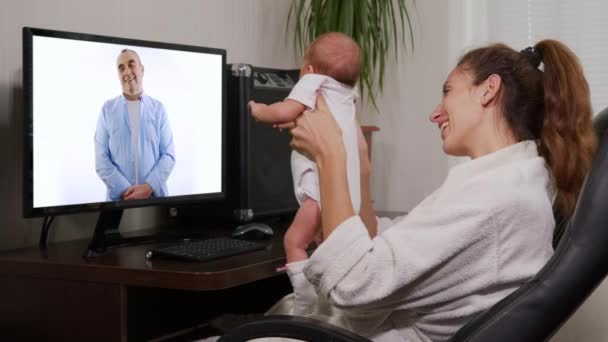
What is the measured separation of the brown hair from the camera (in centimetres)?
128

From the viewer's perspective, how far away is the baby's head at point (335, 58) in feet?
5.44

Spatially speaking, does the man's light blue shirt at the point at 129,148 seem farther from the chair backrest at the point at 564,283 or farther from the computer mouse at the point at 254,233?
the chair backrest at the point at 564,283

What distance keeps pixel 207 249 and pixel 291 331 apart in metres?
0.53

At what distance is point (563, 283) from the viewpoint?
1080 mm

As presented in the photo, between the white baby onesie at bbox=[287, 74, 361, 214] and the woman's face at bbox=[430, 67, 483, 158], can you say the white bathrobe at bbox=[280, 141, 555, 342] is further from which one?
the white baby onesie at bbox=[287, 74, 361, 214]

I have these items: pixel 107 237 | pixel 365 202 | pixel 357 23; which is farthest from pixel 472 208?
pixel 357 23

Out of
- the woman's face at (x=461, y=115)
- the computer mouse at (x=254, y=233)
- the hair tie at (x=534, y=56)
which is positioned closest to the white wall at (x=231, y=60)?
the computer mouse at (x=254, y=233)

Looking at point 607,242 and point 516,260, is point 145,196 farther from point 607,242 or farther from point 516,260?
point 607,242

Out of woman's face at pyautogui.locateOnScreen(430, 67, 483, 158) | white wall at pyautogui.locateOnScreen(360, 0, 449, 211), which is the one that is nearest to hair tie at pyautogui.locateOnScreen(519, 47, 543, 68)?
woman's face at pyautogui.locateOnScreen(430, 67, 483, 158)

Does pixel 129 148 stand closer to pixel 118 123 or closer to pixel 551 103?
pixel 118 123

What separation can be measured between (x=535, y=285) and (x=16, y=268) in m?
1.08

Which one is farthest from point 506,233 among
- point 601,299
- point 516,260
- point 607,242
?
point 601,299

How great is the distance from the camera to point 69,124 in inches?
68.3

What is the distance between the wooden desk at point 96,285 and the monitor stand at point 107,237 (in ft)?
0.10
